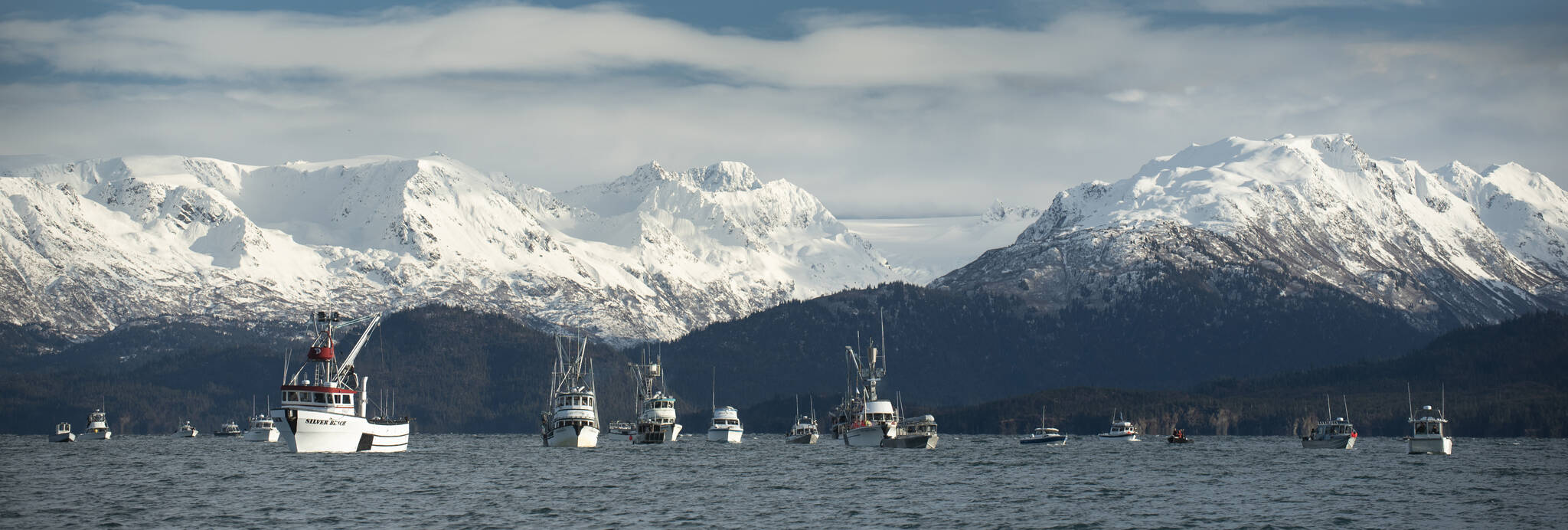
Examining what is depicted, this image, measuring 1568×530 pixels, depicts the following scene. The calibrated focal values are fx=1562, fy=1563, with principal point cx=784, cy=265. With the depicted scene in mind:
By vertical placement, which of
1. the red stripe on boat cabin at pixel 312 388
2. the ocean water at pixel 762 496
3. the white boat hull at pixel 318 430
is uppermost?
the red stripe on boat cabin at pixel 312 388

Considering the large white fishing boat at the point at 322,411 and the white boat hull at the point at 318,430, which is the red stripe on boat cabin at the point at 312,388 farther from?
the white boat hull at the point at 318,430

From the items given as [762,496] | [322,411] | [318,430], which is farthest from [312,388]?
[762,496]

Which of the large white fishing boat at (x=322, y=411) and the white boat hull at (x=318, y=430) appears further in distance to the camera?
the white boat hull at (x=318, y=430)

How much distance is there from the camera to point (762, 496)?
463ft

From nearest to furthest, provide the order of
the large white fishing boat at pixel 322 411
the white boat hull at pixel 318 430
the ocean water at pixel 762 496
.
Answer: the ocean water at pixel 762 496
the large white fishing boat at pixel 322 411
the white boat hull at pixel 318 430

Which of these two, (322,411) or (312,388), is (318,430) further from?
(312,388)

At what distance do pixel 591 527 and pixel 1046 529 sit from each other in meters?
32.7

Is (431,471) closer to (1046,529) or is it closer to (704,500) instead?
(704,500)

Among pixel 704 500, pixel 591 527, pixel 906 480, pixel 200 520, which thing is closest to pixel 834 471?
pixel 906 480

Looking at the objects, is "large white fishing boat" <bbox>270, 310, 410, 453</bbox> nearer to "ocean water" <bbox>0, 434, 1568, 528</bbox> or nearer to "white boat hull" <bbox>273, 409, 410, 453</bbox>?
"white boat hull" <bbox>273, 409, 410, 453</bbox>

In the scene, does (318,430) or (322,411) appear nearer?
(322,411)

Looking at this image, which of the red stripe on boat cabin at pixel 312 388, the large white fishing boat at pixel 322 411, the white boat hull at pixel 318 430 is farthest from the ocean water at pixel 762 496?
the red stripe on boat cabin at pixel 312 388

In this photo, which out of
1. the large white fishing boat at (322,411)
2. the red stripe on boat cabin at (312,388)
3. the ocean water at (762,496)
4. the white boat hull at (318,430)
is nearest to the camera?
the ocean water at (762,496)

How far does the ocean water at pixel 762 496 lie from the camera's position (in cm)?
11594
